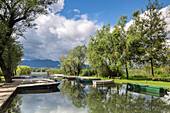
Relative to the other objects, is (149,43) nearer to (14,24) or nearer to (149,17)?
(149,17)

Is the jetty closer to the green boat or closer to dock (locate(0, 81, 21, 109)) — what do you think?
the green boat

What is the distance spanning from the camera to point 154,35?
30.9 m

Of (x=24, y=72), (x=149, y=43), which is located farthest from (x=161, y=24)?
(x=24, y=72)

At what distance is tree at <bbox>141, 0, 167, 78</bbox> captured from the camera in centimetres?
2977

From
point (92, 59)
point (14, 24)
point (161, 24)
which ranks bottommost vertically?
point (92, 59)

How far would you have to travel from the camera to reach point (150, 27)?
31.1 m

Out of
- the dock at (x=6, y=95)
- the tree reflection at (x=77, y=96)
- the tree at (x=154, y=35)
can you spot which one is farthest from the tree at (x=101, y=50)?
the dock at (x=6, y=95)

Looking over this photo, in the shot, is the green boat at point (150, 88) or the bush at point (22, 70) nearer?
the green boat at point (150, 88)

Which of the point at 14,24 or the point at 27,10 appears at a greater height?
the point at 27,10

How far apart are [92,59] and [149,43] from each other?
18701mm

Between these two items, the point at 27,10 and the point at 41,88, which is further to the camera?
the point at 27,10

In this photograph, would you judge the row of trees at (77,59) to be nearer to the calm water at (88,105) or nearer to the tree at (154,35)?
the tree at (154,35)

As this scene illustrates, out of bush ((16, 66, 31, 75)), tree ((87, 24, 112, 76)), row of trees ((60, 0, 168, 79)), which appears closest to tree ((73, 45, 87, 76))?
tree ((87, 24, 112, 76))

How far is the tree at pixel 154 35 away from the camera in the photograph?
29.8 m
